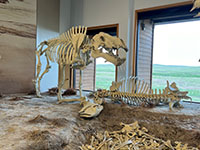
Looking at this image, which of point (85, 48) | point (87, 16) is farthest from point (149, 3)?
point (85, 48)

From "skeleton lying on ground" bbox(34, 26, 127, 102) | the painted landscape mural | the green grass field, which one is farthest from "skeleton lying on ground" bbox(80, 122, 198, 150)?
the painted landscape mural

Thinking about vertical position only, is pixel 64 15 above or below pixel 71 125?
above

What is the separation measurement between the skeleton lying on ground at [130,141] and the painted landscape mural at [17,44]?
7.17 feet

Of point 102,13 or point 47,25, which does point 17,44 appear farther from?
point 102,13

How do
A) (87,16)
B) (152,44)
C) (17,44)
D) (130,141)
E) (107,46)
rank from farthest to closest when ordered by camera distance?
(87,16)
(17,44)
(152,44)
(107,46)
(130,141)

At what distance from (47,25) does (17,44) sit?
764mm

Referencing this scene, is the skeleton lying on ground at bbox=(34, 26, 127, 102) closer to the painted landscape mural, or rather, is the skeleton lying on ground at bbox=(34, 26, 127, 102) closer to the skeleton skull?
the skeleton skull

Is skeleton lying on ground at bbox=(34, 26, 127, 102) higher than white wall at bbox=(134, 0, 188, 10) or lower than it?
lower

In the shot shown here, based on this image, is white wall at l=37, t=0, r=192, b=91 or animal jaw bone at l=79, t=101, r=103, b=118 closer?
animal jaw bone at l=79, t=101, r=103, b=118

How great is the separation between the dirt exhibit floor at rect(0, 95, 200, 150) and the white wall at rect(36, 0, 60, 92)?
4.90 feet

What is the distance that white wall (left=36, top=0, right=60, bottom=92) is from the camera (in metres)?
3.29

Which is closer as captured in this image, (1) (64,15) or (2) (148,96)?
(2) (148,96)

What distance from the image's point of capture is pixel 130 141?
129 centimetres

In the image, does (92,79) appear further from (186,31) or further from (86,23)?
(186,31)
